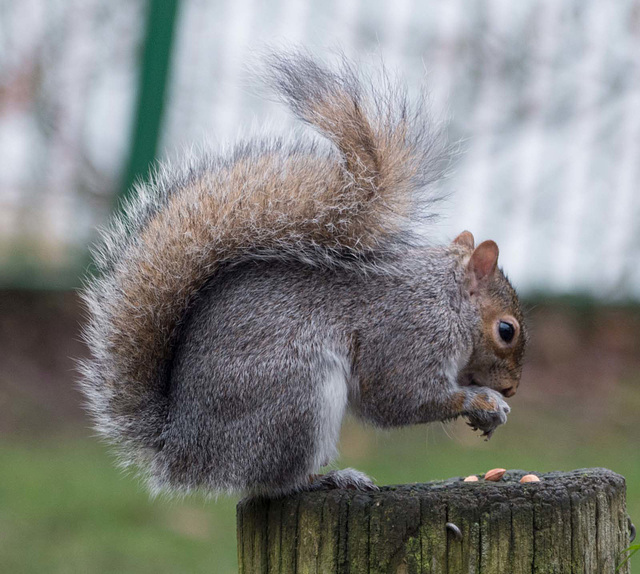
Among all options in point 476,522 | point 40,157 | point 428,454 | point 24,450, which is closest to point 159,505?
point 24,450

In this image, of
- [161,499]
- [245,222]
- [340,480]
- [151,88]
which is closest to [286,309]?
[245,222]

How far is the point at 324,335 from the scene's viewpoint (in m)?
1.32

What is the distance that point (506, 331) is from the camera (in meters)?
1.51

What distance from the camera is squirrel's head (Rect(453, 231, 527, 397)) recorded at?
1500mm

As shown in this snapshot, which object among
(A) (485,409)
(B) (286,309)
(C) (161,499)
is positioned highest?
(B) (286,309)

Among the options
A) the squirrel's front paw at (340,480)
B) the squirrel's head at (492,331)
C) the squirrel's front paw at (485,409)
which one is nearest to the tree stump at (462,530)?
the squirrel's front paw at (340,480)

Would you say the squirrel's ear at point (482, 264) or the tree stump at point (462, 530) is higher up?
the squirrel's ear at point (482, 264)

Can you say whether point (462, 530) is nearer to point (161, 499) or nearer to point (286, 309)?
point (286, 309)

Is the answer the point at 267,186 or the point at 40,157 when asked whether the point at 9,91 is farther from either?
the point at 267,186

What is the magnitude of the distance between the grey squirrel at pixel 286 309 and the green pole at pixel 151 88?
2.11 meters

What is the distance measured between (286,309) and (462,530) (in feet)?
1.32

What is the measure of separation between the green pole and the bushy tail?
2.12m

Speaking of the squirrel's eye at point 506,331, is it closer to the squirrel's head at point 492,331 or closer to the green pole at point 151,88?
the squirrel's head at point 492,331

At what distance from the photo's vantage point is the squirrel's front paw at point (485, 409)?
1416 mm
